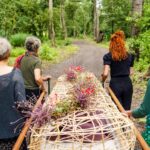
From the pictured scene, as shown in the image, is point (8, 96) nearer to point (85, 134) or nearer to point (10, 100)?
point (10, 100)

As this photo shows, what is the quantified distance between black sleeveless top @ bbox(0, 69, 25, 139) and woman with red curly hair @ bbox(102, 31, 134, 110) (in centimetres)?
291

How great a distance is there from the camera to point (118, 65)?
7410 mm

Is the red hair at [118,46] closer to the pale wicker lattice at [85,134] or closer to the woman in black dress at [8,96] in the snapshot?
the woman in black dress at [8,96]

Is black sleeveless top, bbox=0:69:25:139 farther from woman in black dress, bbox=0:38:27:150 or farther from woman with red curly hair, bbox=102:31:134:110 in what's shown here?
woman with red curly hair, bbox=102:31:134:110

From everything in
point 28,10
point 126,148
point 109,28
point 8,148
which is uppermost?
point 126,148

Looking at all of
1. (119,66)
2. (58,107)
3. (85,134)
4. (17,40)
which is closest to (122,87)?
(119,66)

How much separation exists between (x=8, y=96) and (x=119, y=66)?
Answer: 122 inches

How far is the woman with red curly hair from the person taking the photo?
7.30 m

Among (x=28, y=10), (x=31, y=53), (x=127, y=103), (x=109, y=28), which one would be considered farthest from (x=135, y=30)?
(x=109, y=28)

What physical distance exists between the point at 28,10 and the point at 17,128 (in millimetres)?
32924

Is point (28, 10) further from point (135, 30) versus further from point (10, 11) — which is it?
point (135, 30)

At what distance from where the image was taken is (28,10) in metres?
37.0

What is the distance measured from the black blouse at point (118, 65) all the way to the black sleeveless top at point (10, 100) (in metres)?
2.93

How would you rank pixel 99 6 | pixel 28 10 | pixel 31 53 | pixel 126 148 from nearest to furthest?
pixel 126 148 → pixel 31 53 → pixel 28 10 → pixel 99 6
